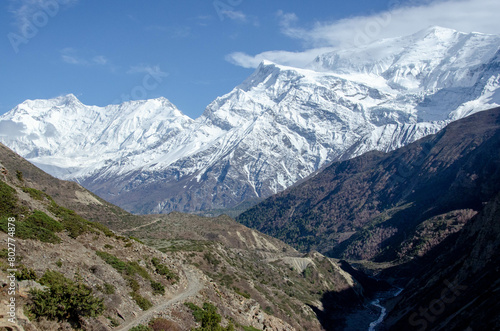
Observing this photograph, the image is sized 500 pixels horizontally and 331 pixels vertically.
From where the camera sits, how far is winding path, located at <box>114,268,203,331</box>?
4873cm

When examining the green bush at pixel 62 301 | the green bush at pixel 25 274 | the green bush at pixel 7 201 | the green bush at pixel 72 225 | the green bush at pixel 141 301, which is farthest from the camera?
the green bush at pixel 72 225

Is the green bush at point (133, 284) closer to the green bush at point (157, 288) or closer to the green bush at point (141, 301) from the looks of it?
the green bush at point (141, 301)

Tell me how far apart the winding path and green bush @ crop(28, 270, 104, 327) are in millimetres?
4218

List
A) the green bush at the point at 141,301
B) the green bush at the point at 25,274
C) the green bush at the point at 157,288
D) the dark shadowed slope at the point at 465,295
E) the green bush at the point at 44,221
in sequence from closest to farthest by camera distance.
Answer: the green bush at the point at 25,274 → the green bush at the point at 141,301 → the green bush at the point at 44,221 → the green bush at the point at 157,288 → the dark shadowed slope at the point at 465,295

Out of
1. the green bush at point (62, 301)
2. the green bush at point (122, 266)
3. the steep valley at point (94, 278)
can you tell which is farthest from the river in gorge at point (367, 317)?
the green bush at point (62, 301)

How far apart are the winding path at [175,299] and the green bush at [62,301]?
4.22m

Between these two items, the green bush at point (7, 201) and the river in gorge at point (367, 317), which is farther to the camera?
the river in gorge at point (367, 317)

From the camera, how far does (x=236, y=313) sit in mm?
70062

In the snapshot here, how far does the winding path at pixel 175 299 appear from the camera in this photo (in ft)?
160

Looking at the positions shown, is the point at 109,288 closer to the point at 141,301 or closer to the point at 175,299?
the point at 141,301

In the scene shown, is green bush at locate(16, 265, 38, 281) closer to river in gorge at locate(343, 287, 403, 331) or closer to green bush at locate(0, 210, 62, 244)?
green bush at locate(0, 210, 62, 244)

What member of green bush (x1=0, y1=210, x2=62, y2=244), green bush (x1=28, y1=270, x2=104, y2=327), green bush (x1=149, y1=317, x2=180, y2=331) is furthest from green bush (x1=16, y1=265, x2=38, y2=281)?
green bush (x1=149, y1=317, x2=180, y2=331)

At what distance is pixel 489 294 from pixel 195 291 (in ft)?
196

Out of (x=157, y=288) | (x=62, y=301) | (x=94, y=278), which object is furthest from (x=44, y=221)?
(x=62, y=301)
